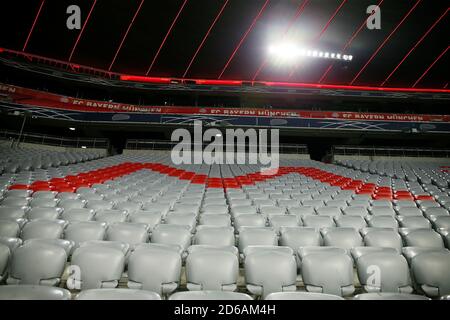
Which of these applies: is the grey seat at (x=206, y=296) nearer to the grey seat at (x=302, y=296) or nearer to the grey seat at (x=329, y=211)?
the grey seat at (x=302, y=296)

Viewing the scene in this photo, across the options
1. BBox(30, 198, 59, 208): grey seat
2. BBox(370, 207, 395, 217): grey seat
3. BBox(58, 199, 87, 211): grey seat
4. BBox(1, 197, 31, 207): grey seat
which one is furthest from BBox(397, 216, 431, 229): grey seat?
BBox(1, 197, 31, 207): grey seat

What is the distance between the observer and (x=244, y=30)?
521 inches

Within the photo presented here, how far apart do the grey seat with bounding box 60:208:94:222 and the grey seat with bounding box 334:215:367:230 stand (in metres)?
3.64

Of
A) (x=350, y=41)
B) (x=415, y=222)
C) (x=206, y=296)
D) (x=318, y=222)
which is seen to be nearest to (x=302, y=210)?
(x=318, y=222)

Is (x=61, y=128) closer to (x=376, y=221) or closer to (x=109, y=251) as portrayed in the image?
(x=109, y=251)

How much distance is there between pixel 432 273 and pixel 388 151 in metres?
15.7

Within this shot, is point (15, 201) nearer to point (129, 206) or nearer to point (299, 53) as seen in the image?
point (129, 206)

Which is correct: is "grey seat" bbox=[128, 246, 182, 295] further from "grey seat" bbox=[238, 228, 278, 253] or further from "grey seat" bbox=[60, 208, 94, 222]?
"grey seat" bbox=[60, 208, 94, 222]

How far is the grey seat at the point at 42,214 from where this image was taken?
3493 millimetres

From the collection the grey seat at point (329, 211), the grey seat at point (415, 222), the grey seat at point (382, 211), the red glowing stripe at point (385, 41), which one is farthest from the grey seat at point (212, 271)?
the red glowing stripe at point (385, 41)

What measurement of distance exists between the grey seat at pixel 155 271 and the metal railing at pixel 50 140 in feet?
48.0

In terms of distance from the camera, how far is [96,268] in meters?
2.10

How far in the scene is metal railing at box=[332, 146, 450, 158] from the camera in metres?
15.0
